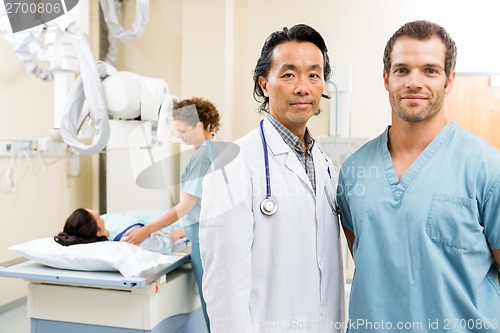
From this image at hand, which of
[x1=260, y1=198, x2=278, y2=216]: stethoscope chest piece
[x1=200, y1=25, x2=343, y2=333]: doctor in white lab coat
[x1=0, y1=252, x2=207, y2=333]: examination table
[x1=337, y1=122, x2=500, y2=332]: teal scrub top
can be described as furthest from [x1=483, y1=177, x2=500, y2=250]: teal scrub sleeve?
[x1=0, y1=252, x2=207, y2=333]: examination table

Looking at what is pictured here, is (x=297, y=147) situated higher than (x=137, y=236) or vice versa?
(x=297, y=147)

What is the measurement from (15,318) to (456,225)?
2.55 metres

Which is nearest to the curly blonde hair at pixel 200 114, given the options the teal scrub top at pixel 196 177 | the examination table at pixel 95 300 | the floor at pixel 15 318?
the teal scrub top at pixel 196 177

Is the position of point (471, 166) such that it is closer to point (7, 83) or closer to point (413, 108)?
point (413, 108)

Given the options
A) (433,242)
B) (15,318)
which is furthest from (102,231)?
(433,242)

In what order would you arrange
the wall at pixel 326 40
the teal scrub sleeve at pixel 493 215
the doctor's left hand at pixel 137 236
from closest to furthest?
the teal scrub sleeve at pixel 493 215
the doctor's left hand at pixel 137 236
the wall at pixel 326 40

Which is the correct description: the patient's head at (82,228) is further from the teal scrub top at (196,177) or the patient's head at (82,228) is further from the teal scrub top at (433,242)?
the teal scrub top at (433,242)

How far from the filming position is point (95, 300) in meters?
1.73

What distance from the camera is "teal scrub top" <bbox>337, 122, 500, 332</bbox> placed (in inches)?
39.8

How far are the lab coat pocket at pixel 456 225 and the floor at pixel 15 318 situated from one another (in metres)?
2.29

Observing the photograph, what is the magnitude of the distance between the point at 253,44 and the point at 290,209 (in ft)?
8.46

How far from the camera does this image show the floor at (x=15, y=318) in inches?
100

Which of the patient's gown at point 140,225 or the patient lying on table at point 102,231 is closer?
the patient lying on table at point 102,231

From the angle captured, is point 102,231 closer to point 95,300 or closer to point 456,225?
point 95,300
